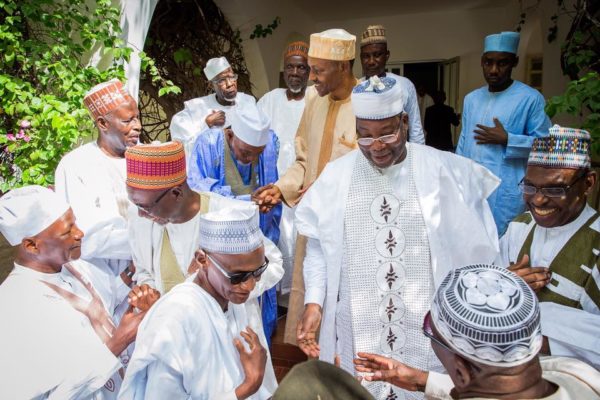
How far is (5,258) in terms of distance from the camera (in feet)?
19.2

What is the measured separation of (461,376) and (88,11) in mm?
4833

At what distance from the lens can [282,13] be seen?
913cm

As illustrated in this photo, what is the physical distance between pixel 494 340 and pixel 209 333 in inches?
42.4

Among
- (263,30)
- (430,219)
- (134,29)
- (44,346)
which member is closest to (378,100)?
(430,219)

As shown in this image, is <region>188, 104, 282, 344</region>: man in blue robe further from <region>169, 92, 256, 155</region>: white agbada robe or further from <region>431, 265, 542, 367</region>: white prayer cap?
<region>431, 265, 542, 367</region>: white prayer cap

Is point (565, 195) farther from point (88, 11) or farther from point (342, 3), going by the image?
point (342, 3)

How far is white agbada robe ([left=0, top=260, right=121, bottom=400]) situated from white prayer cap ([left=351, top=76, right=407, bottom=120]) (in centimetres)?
161

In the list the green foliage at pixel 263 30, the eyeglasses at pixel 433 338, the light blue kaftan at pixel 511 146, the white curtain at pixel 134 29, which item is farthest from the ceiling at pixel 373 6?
the eyeglasses at pixel 433 338

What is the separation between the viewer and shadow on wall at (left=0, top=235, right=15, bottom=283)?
5.71 m

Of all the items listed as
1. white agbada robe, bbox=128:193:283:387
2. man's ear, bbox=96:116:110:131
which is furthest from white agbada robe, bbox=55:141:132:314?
white agbada robe, bbox=128:193:283:387

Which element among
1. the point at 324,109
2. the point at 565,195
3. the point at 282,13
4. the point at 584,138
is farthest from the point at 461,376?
the point at 282,13

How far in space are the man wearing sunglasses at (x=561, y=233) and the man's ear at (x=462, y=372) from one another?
0.89 metres

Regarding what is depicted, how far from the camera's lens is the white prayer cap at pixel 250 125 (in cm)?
373

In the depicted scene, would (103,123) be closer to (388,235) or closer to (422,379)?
(388,235)
